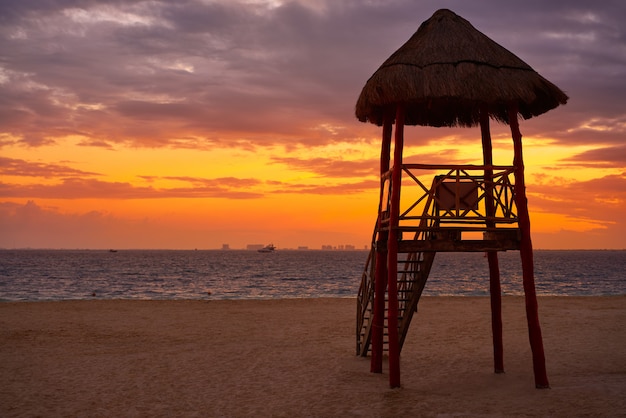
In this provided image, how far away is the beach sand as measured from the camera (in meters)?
11.8

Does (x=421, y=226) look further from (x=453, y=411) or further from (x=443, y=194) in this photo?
(x=453, y=411)

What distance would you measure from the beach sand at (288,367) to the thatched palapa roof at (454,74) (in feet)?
20.7

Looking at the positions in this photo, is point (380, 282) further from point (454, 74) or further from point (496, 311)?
point (454, 74)

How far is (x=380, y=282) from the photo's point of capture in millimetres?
14188

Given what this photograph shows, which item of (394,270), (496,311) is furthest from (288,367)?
(496,311)

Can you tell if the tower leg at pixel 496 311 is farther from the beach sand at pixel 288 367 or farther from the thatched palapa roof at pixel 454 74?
the thatched palapa roof at pixel 454 74

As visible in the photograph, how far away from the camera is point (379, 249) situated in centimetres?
1394

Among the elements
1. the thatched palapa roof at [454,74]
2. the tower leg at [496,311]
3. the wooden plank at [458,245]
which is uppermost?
the thatched palapa roof at [454,74]

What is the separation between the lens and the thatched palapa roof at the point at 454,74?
12.5m

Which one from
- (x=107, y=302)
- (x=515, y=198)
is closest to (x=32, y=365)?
(x=515, y=198)

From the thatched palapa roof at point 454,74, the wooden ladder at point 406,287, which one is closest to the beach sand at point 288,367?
the wooden ladder at point 406,287

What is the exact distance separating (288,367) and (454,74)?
848cm

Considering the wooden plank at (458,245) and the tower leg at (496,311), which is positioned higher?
the wooden plank at (458,245)

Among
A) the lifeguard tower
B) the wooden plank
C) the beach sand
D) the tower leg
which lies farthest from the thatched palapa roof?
the beach sand
